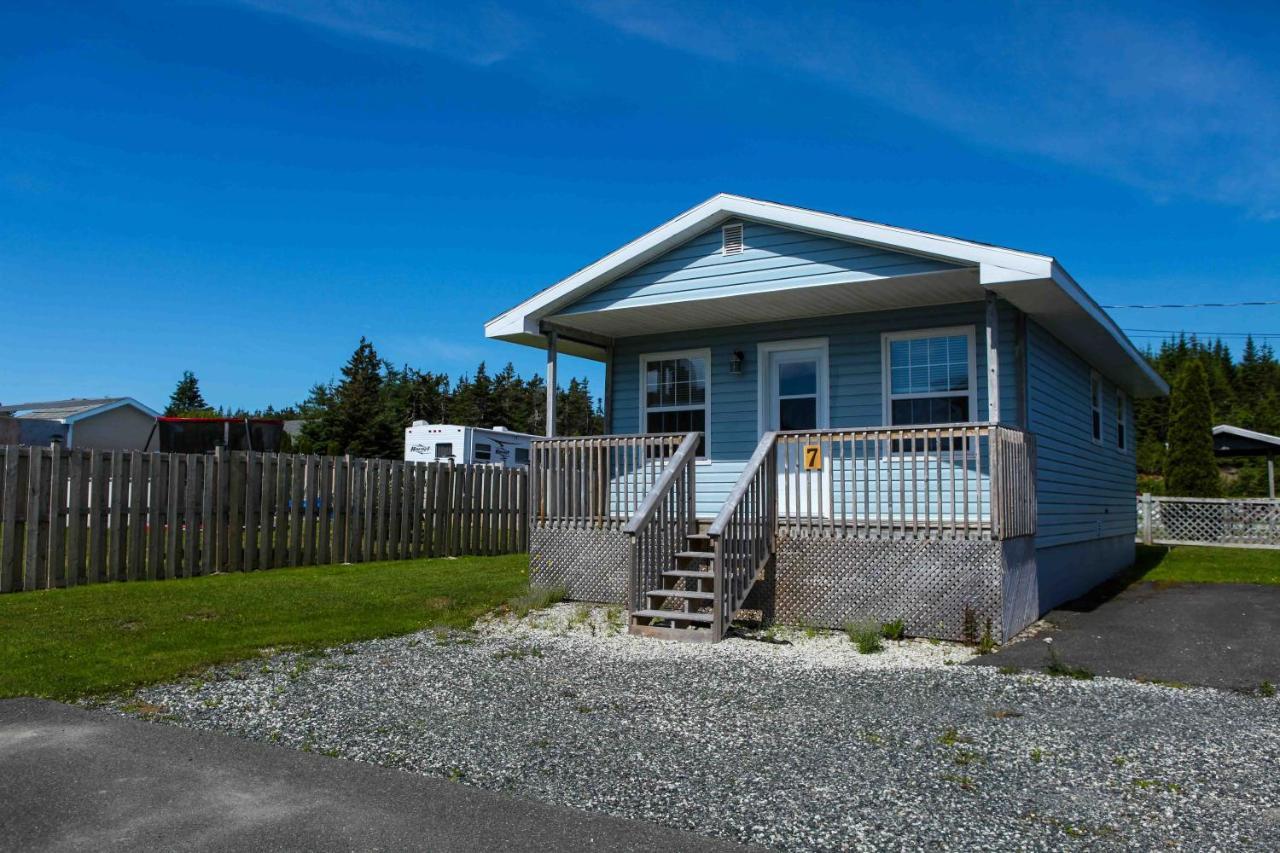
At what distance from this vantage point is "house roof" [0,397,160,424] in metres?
28.7

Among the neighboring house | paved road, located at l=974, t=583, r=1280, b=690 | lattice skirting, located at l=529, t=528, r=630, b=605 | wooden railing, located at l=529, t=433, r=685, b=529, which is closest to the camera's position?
paved road, located at l=974, t=583, r=1280, b=690

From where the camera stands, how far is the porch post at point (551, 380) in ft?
37.5

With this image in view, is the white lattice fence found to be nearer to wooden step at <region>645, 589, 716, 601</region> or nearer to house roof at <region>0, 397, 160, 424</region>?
wooden step at <region>645, 589, 716, 601</region>

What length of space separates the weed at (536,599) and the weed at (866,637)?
10.9ft

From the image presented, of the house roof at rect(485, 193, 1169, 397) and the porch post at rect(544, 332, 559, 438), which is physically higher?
the house roof at rect(485, 193, 1169, 397)

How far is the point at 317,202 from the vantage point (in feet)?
74.0

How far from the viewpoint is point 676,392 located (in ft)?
40.5

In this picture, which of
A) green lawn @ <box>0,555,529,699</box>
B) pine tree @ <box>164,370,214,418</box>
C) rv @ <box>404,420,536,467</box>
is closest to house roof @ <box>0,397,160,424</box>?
rv @ <box>404,420,536,467</box>

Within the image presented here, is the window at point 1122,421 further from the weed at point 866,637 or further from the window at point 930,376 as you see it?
the weed at point 866,637

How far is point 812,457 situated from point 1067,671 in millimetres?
3485

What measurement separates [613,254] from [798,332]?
2.47 metres

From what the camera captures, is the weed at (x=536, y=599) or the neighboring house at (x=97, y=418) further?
the neighboring house at (x=97, y=418)

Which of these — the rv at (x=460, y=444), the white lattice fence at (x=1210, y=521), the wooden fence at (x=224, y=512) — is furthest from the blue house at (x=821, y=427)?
the rv at (x=460, y=444)

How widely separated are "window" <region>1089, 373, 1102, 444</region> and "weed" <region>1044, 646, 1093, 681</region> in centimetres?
769
